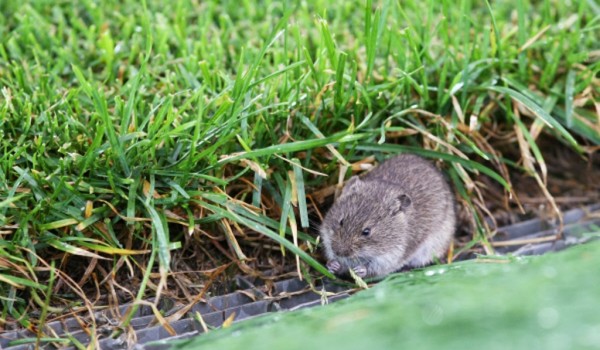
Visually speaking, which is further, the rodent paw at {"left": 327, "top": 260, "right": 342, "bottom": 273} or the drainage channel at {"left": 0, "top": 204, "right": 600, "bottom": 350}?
the rodent paw at {"left": 327, "top": 260, "right": 342, "bottom": 273}

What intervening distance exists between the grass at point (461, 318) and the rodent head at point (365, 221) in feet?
3.37

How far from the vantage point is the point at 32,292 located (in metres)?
3.66

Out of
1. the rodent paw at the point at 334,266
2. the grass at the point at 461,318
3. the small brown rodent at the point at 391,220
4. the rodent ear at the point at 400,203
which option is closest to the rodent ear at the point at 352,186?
the small brown rodent at the point at 391,220

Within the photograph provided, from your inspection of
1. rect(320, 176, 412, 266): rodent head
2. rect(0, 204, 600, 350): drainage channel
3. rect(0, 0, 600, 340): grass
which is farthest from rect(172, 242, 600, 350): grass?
rect(320, 176, 412, 266): rodent head

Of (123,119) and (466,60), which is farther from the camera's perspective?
(466,60)

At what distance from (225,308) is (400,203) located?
1.25 metres

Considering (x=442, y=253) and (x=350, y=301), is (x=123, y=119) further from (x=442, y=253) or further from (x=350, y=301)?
(x=442, y=253)

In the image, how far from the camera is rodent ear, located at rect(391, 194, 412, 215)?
4480 mm

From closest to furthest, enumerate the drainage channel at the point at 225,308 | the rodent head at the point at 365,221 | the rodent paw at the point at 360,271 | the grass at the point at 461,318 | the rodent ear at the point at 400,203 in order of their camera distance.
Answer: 1. the grass at the point at 461,318
2. the drainage channel at the point at 225,308
3. the rodent paw at the point at 360,271
4. the rodent head at the point at 365,221
5. the rodent ear at the point at 400,203

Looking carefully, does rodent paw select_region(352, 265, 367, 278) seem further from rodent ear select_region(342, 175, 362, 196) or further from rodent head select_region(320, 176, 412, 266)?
rodent ear select_region(342, 175, 362, 196)

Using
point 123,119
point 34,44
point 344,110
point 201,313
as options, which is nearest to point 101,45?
point 34,44

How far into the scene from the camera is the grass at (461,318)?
2562 millimetres

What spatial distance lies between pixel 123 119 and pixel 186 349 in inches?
57.7

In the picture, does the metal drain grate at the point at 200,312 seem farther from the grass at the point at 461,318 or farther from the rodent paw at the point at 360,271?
Result: the grass at the point at 461,318
